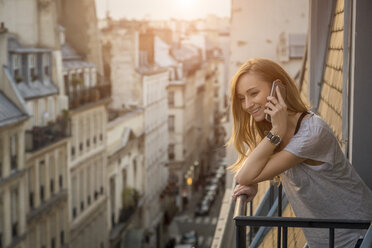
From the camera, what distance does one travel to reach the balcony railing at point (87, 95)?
33375mm

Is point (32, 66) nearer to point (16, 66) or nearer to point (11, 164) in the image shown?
point (16, 66)

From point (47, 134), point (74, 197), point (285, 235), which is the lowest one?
point (74, 197)

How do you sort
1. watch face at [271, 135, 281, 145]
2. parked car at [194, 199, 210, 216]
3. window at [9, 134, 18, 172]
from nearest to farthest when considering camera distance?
watch face at [271, 135, 281, 145] → window at [9, 134, 18, 172] → parked car at [194, 199, 210, 216]

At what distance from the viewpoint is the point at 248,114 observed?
169 inches

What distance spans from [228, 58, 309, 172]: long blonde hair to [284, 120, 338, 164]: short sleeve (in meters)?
0.23

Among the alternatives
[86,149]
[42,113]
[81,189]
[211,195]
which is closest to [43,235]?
[42,113]

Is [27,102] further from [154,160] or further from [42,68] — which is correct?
[154,160]

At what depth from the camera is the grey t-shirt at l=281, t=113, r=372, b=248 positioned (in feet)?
12.3

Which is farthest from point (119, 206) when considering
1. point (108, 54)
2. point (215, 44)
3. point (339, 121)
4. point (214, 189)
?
→ point (215, 44)

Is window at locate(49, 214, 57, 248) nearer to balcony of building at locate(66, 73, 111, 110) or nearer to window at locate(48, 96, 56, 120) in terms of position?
window at locate(48, 96, 56, 120)

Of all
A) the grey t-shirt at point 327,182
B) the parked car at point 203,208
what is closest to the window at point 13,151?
the grey t-shirt at point 327,182

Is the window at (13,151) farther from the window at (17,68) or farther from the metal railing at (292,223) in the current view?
the metal railing at (292,223)

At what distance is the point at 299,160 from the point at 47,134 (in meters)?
25.8

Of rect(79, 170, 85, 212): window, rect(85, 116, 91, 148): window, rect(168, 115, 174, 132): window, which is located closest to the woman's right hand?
rect(79, 170, 85, 212): window
